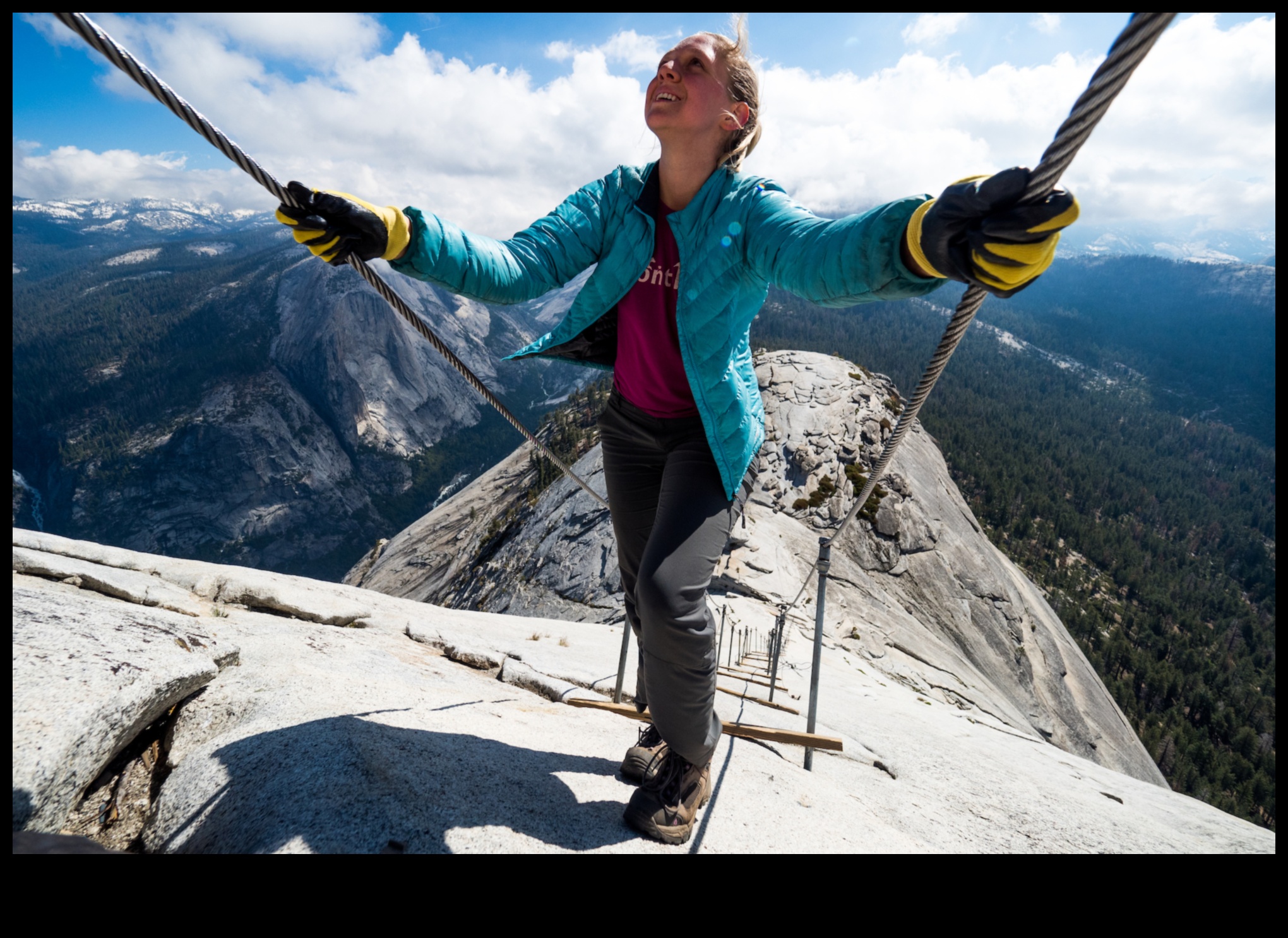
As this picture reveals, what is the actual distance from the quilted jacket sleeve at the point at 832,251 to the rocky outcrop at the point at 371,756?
291 centimetres

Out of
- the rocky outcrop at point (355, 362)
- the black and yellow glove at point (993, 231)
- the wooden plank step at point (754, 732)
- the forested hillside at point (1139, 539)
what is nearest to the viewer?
the black and yellow glove at point (993, 231)

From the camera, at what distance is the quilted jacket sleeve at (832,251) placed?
2148 millimetres

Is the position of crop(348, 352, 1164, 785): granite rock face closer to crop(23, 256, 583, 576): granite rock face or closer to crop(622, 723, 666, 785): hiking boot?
crop(622, 723, 666, 785): hiking boot

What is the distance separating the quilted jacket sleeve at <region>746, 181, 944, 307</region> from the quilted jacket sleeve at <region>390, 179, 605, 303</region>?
1087 mm

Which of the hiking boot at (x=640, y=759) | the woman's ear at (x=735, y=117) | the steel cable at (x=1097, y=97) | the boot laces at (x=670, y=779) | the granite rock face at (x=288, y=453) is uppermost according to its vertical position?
the woman's ear at (x=735, y=117)

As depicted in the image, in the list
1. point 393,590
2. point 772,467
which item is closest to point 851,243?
point 772,467

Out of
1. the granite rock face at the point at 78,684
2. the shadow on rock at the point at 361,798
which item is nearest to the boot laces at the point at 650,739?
the shadow on rock at the point at 361,798

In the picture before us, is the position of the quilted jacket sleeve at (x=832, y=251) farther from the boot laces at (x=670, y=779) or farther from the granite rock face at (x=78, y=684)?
the granite rock face at (x=78, y=684)

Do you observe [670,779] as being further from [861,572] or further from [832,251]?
[861,572]

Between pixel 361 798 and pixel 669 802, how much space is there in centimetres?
157

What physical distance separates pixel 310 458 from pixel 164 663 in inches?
6497

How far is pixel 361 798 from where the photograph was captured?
2768mm

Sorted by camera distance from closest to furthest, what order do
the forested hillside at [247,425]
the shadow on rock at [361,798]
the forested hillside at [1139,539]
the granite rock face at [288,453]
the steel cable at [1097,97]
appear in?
the steel cable at [1097,97], the shadow on rock at [361,798], the forested hillside at [1139,539], the granite rock face at [288,453], the forested hillside at [247,425]

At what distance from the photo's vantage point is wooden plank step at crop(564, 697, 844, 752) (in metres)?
4.87
